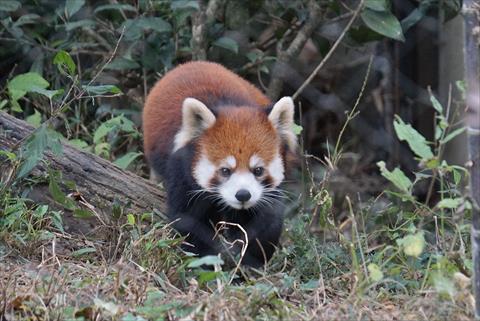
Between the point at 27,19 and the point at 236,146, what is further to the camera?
the point at 27,19

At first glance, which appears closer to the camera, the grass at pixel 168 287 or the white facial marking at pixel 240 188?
the grass at pixel 168 287

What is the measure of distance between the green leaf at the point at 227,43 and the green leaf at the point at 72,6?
67 cm

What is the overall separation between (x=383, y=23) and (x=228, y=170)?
1.30m

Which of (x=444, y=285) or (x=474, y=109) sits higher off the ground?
(x=474, y=109)

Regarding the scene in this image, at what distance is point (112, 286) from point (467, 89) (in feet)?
3.61

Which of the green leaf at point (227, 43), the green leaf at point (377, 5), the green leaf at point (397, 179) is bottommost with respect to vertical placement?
the green leaf at point (227, 43)

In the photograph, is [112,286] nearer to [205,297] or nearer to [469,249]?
[205,297]

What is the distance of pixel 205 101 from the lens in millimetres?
3645

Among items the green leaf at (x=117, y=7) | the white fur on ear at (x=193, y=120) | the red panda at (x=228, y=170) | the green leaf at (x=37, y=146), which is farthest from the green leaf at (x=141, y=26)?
the green leaf at (x=37, y=146)

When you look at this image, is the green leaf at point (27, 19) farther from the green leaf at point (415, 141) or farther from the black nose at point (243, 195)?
the green leaf at point (415, 141)

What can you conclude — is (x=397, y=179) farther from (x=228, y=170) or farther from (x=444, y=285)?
(x=228, y=170)

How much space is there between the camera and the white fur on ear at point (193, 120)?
134 inches

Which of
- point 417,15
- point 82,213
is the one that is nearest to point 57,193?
point 82,213

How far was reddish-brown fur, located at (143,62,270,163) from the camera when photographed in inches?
137
